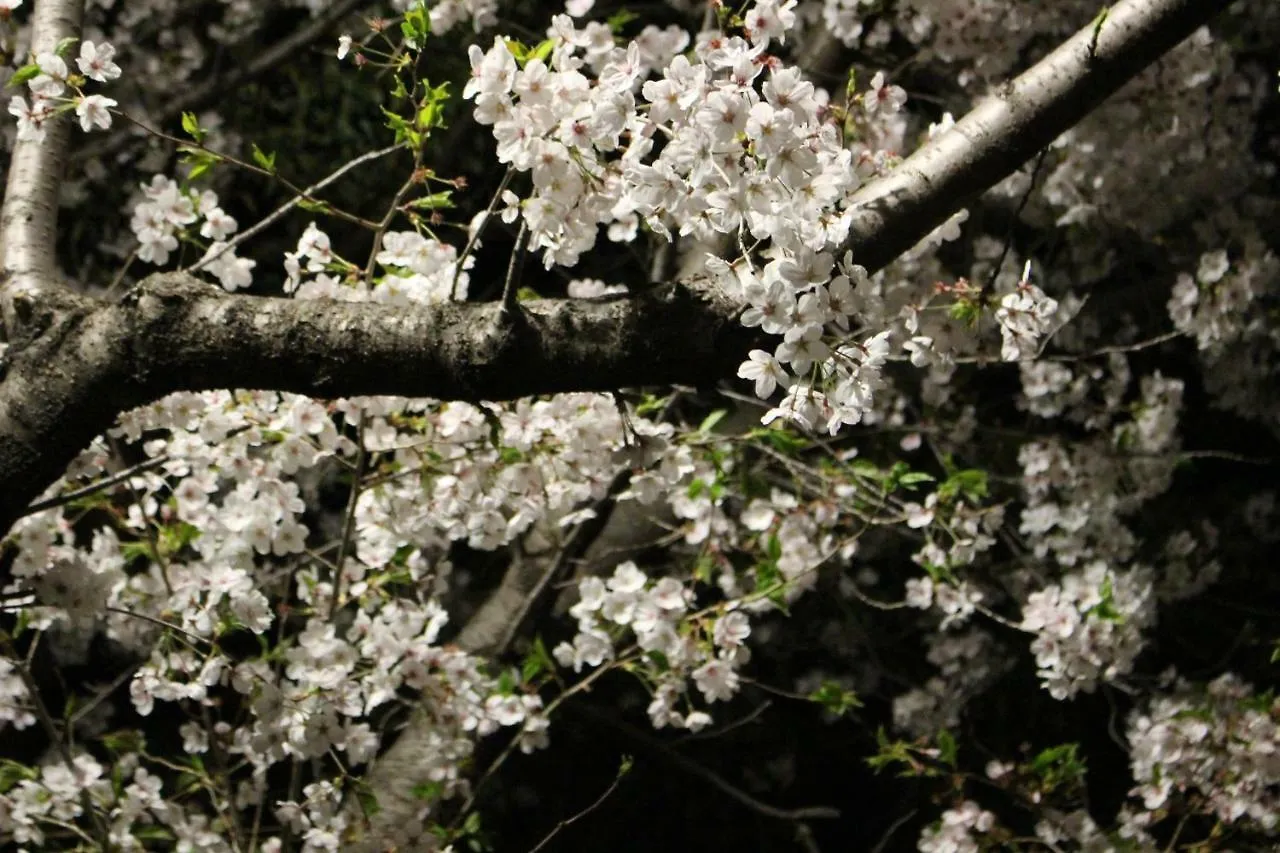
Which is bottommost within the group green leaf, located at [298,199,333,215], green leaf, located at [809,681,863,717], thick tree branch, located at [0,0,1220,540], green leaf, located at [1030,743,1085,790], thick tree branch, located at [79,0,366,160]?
green leaf, located at [1030,743,1085,790]

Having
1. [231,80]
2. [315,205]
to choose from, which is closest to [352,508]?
[315,205]

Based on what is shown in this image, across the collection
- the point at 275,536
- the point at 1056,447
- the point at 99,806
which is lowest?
the point at 99,806

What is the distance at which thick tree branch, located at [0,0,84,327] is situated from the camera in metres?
1.35

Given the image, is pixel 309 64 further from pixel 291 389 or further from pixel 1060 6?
pixel 291 389

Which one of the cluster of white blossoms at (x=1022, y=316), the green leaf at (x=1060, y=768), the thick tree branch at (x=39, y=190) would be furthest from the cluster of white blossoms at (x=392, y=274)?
the green leaf at (x=1060, y=768)

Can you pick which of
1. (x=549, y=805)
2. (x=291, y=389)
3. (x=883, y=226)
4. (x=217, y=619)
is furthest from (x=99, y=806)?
(x=883, y=226)

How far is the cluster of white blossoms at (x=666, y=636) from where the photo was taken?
5.80ft

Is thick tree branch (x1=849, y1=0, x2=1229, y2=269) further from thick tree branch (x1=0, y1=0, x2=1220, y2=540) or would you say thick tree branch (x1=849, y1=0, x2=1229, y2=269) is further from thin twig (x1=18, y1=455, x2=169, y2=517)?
thin twig (x1=18, y1=455, x2=169, y2=517)

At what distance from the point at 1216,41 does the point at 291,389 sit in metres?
2.17

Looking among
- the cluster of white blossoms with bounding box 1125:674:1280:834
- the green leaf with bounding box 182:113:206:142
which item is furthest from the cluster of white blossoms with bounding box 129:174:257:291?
the cluster of white blossoms with bounding box 1125:674:1280:834

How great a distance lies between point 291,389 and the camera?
1.18 meters

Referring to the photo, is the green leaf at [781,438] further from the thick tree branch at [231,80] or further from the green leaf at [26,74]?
Answer: the thick tree branch at [231,80]

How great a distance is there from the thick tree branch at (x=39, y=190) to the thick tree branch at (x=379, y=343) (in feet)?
0.43

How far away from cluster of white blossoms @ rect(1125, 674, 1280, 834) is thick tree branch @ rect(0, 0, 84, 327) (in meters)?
1.89
